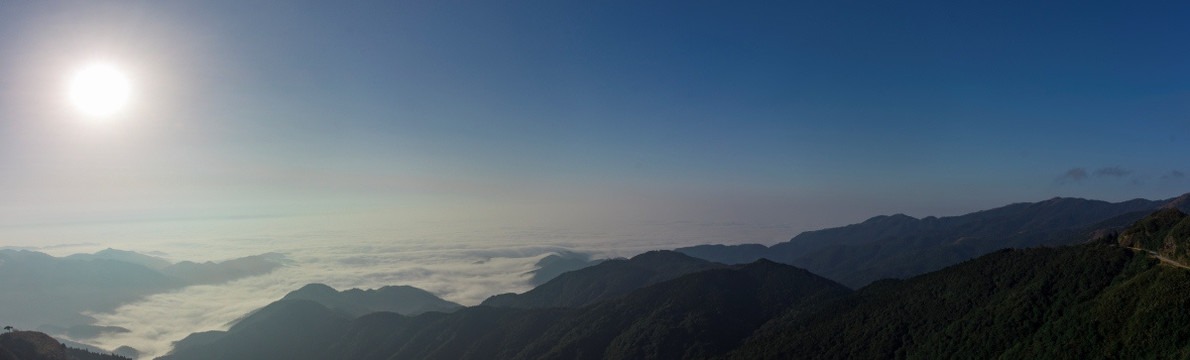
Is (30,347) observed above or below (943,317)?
below

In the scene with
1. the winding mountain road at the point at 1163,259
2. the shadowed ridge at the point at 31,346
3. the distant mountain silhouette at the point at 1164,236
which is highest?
→ the distant mountain silhouette at the point at 1164,236

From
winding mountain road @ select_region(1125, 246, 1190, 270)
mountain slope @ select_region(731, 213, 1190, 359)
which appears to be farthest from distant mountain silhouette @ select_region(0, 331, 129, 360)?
winding mountain road @ select_region(1125, 246, 1190, 270)

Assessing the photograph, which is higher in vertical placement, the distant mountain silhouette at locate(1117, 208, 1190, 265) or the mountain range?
the distant mountain silhouette at locate(1117, 208, 1190, 265)

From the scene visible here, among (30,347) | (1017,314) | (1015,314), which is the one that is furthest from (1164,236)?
(30,347)

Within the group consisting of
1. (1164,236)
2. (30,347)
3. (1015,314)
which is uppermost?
(1164,236)

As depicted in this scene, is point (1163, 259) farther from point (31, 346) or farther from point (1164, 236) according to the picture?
point (31, 346)

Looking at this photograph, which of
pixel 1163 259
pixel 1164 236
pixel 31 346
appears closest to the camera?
pixel 1163 259

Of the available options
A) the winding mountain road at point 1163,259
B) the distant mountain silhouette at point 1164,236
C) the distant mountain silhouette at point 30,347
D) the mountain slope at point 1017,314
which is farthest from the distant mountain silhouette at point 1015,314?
the distant mountain silhouette at point 30,347

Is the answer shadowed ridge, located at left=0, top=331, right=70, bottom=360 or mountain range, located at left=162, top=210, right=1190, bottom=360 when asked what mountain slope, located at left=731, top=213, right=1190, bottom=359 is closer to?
mountain range, located at left=162, top=210, right=1190, bottom=360

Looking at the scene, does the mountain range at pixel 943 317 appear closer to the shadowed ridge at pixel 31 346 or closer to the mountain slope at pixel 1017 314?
the mountain slope at pixel 1017 314

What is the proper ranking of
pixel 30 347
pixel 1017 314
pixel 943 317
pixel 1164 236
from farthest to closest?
pixel 30 347 < pixel 943 317 < pixel 1017 314 < pixel 1164 236

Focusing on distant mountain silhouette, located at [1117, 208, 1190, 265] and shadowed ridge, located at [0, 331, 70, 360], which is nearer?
distant mountain silhouette, located at [1117, 208, 1190, 265]

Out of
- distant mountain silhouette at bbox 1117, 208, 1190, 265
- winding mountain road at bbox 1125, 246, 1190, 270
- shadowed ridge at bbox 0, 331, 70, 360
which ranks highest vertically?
distant mountain silhouette at bbox 1117, 208, 1190, 265
